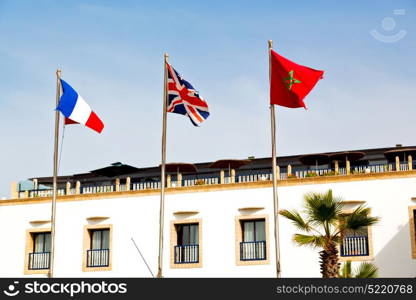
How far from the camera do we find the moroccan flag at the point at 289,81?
1138 inches

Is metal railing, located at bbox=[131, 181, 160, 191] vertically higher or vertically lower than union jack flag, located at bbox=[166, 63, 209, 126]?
lower

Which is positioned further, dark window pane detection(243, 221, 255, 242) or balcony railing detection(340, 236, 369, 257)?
dark window pane detection(243, 221, 255, 242)

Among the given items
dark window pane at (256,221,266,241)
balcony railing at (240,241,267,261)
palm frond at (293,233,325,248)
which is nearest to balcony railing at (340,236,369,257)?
balcony railing at (240,241,267,261)

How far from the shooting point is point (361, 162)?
4256cm

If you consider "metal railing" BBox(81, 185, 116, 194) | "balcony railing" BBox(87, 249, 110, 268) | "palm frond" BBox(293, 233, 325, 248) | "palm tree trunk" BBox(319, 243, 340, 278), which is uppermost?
"metal railing" BBox(81, 185, 116, 194)

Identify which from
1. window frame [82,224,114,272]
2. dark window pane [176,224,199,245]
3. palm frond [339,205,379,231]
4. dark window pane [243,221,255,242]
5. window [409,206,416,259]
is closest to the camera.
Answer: palm frond [339,205,379,231]

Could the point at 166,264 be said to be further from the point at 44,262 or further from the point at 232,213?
the point at 44,262

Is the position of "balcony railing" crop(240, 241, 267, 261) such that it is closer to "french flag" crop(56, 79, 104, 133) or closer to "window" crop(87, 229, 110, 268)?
"window" crop(87, 229, 110, 268)

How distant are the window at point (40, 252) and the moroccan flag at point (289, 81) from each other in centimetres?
1964

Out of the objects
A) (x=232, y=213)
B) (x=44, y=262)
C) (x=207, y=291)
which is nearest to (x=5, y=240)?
(x=44, y=262)

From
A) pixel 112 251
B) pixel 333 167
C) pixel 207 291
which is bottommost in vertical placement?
pixel 207 291

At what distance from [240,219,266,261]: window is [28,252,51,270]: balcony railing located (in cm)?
1119

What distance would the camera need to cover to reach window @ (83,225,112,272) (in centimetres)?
4269

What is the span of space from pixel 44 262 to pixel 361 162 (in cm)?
1809
